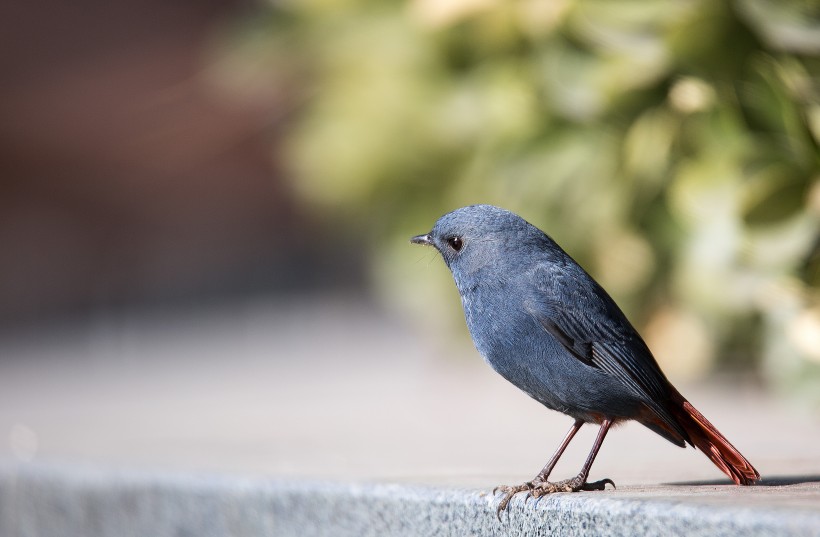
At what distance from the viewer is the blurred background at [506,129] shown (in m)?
3.38

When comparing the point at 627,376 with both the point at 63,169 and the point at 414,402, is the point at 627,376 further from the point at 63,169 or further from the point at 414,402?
the point at 63,169

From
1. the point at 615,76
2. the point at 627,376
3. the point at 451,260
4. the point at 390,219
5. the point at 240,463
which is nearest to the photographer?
the point at 627,376

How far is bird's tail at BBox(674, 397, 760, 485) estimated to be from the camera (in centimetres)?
216

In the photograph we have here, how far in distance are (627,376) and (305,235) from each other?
10.3 m

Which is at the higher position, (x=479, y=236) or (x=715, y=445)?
(x=479, y=236)

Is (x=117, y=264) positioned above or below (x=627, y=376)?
above

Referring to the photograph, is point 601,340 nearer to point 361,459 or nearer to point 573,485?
point 573,485

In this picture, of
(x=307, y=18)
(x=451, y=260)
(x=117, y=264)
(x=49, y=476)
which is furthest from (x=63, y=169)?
(x=451, y=260)

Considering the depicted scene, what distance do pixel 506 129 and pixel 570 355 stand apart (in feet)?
7.82

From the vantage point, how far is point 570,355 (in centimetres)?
219

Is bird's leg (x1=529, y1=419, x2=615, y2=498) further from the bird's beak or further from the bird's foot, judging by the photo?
the bird's beak

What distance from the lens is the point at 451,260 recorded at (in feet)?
7.97

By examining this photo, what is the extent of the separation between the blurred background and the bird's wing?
130 centimetres

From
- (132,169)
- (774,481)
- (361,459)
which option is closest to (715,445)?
(774,481)
